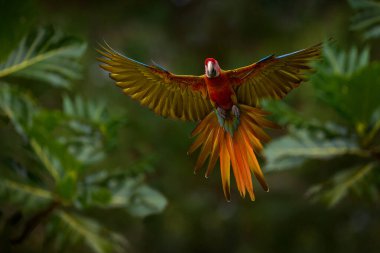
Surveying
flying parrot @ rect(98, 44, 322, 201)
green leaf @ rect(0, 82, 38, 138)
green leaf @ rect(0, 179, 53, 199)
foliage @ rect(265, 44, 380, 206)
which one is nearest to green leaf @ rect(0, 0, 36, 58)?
green leaf @ rect(0, 82, 38, 138)

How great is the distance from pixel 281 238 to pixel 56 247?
1225 mm

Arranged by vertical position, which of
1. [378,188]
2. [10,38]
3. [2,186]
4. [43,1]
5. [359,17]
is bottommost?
[378,188]

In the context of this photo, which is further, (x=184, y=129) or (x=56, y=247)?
(x=184, y=129)

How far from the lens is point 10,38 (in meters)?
1.25

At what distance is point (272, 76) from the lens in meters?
0.61

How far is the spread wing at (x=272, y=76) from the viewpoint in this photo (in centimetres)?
58

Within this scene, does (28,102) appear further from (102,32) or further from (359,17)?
(102,32)

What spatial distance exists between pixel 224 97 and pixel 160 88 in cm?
8

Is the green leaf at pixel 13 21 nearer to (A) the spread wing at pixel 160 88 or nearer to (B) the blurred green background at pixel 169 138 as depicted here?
(B) the blurred green background at pixel 169 138

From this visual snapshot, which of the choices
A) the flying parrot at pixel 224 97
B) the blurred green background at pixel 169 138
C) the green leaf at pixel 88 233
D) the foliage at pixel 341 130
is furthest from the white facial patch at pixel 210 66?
the green leaf at pixel 88 233

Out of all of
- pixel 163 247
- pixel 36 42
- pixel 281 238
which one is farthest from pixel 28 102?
pixel 281 238

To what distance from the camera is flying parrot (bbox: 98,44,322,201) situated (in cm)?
59

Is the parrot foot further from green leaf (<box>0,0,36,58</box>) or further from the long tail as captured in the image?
green leaf (<box>0,0,36,58</box>)

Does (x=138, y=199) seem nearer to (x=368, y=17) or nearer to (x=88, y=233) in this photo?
(x=88, y=233)
